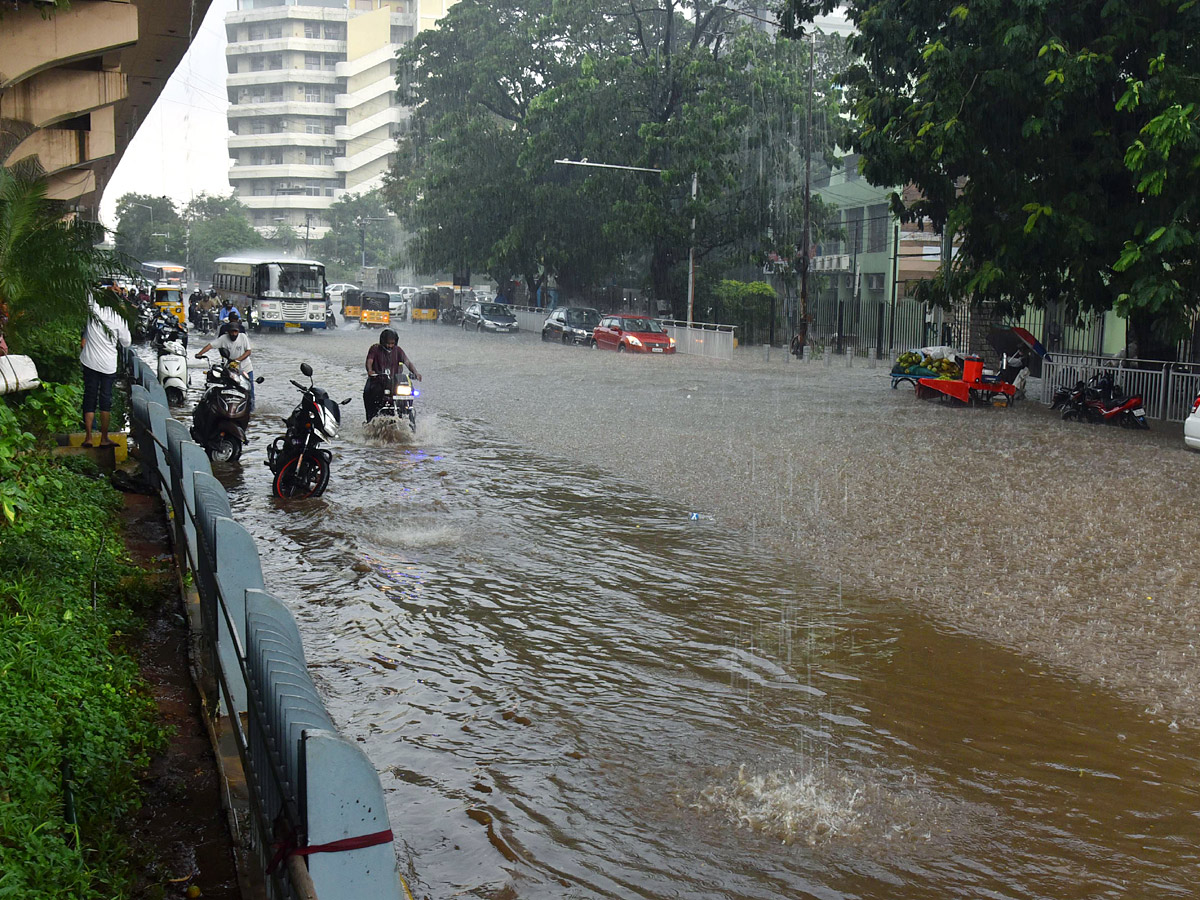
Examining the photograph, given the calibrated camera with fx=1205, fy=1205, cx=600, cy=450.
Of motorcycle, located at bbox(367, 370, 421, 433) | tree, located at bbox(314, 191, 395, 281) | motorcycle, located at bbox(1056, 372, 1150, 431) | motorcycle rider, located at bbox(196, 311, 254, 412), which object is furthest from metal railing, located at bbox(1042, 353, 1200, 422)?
tree, located at bbox(314, 191, 395, 281)

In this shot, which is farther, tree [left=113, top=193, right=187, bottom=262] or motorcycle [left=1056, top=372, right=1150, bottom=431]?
tree [left=113, top=193, right=187, bottom=262]

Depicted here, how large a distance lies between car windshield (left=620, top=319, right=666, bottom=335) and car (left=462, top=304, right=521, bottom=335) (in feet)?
45.3

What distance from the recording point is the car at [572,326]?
44506 mm

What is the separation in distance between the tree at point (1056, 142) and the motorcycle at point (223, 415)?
12357 mm

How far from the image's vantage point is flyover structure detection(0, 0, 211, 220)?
13289 mm

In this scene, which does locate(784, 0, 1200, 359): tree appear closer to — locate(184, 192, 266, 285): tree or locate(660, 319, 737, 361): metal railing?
locate(660, 319, 737, 361): metal railing

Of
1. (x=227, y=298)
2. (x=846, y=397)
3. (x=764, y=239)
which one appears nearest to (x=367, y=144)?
(x=227, y=298)

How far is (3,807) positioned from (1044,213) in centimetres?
1888

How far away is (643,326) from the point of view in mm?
41188

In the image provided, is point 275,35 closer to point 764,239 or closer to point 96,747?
point 764,239

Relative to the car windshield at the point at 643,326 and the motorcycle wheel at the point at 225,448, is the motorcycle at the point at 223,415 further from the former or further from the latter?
the car windshield at the point at 643,326

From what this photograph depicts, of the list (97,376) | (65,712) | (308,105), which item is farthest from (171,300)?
(308,105)

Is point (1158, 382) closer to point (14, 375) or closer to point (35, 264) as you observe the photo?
point (35, 264)

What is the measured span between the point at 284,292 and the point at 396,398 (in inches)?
1254
